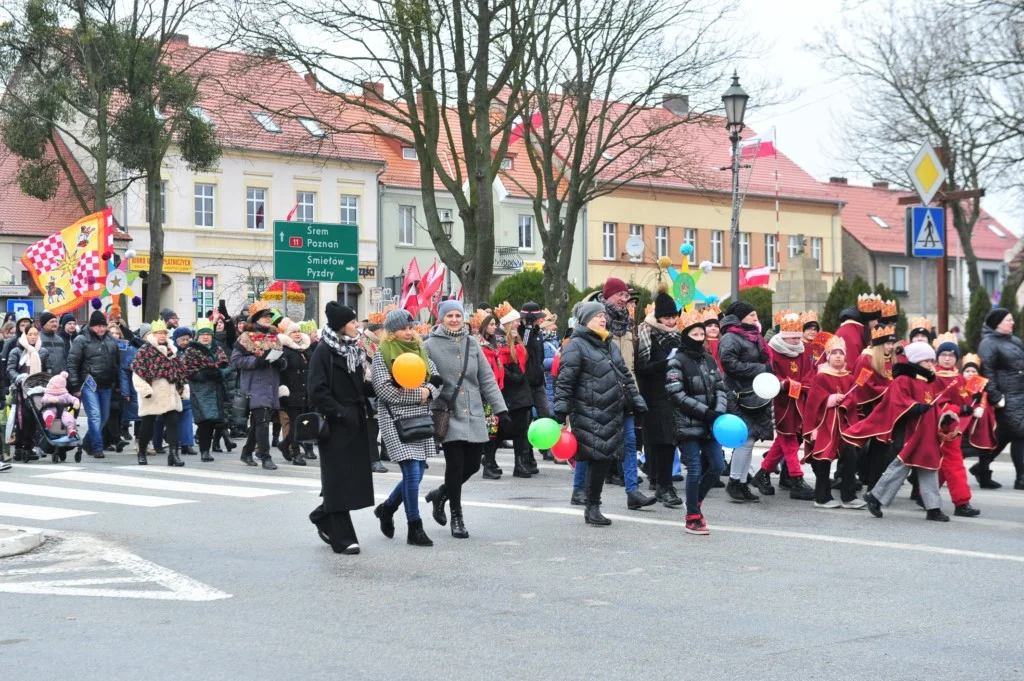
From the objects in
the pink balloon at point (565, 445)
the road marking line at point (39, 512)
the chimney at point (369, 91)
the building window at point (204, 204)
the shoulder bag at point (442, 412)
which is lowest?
the road marking line at point (39, 512)

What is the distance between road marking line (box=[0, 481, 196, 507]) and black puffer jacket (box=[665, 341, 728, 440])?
186 inches

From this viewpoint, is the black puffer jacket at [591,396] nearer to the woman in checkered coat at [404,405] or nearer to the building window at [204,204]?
the woman in checkered coat at [404,405]

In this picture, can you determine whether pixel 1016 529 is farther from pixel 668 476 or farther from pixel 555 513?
pixel 555 513

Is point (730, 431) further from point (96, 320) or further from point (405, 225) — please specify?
point (405, 225)

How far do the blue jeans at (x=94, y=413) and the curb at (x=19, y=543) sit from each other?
7863mm

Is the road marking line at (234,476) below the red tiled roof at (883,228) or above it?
below

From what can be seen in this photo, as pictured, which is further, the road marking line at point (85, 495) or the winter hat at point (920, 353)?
the road marking line at point (85, 495)

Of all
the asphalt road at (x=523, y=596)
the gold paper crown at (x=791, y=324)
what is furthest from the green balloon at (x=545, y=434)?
the gold paper crown at (x=791, y=324)

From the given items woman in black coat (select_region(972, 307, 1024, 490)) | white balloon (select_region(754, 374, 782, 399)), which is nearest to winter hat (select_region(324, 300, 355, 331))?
white balloon (select_region(754, 374, 782, 399))

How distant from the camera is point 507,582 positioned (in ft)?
27.1

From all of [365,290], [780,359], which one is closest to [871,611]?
[780,359]

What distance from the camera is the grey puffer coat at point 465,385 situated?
10.1m

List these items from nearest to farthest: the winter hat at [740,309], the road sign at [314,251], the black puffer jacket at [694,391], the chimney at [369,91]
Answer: the black puffer jacket at [694,391]
the winter hat at [740,309]
the road sign at [314,251]
the chimney at [369,91]

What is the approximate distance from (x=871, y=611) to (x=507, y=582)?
2151 mm
